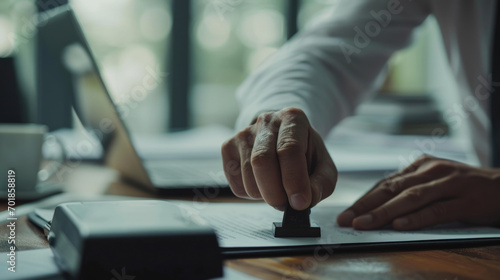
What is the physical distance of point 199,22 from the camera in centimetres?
364

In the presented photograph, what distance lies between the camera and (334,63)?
1.13 metres

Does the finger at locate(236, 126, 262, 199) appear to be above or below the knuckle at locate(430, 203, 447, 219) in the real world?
above

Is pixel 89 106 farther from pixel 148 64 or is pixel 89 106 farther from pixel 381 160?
pixel 148 64

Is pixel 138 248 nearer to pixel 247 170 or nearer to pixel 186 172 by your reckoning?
pixel 247 170

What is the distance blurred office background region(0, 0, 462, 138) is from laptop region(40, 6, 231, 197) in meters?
1.90

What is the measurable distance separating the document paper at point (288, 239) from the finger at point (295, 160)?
49 millimetres

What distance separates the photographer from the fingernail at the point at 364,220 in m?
0.66

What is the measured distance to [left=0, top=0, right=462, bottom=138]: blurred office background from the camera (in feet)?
10.9

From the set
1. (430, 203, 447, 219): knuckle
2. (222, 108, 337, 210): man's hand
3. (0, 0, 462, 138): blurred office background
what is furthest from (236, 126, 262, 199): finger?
(0, 0, 462, 138): blurred office background

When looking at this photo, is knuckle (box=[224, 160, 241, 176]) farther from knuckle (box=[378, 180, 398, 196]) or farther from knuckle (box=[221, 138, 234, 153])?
knuckle (box=[378, 180, 398, 196])

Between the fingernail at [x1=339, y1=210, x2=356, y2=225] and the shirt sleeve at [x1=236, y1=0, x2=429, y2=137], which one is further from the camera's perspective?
the shirt sleeve at [x1=236, y1=0, x2=429, y2=137]

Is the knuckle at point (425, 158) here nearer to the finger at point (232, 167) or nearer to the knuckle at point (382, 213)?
the knuckle at point (382, 213)

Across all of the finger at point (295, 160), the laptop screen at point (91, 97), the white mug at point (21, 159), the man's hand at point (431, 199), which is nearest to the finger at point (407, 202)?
the man's hand at point (431, 199)

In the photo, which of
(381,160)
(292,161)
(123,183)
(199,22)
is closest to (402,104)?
(381,160)
